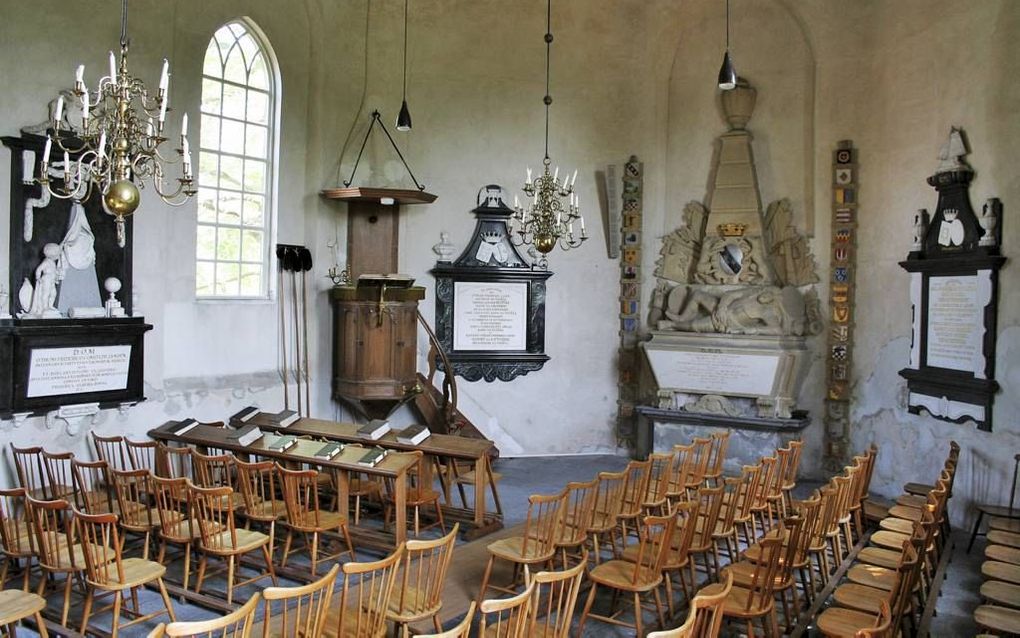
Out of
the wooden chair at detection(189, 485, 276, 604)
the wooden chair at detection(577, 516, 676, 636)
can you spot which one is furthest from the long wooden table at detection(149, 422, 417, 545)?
the wooden chair at detection(577, 516, 676, 636)

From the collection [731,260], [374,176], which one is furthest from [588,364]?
[374,176]

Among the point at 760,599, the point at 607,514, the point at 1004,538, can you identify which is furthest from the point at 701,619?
the point at 1004,538

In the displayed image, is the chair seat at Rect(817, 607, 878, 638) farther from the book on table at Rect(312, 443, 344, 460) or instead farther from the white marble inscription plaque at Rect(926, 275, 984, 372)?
the white marble inscription plaque at Rect(926, 275, 984, 372)

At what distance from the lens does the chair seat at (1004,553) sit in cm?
546

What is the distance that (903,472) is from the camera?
29.9ft

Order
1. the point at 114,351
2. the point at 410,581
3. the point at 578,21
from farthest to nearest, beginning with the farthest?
1. the point at 578,21
2. the point at 114,351
3. the point at 410,581

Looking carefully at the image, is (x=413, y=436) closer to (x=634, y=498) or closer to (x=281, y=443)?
(x=281, y=443)

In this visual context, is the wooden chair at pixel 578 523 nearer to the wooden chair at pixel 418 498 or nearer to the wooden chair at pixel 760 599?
the wooden chair at pixel 760 599

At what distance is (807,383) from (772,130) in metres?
3.44

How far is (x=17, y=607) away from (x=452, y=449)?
346 centimetres

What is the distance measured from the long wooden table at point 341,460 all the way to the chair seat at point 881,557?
3306mm

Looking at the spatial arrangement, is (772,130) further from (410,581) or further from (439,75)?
(410,581)

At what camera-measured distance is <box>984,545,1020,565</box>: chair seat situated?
546 cm

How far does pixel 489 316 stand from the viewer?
35.9 feet
